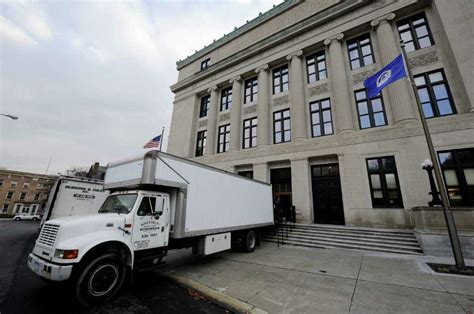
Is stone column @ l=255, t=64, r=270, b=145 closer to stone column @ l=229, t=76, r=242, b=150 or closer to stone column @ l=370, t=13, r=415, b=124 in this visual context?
stone column @ l=229, t=76, r=242, b=150

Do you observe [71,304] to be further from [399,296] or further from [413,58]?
[413,58]

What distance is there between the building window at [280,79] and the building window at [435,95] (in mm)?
9718

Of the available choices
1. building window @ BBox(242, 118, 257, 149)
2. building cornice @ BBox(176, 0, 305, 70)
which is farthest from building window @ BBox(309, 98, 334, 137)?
building cornice @ BBox(176, 0, 305, 70)

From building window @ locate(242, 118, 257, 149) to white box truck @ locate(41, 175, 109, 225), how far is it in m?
12.3

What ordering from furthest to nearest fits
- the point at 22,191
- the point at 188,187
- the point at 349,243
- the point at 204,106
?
the point at 22,191
the point at 204,106
the point at 349,243
the point at 188,187

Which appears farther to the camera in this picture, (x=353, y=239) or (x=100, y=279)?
(x=353, y=239)

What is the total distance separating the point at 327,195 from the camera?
14.4 metres

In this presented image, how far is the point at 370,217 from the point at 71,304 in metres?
14.4

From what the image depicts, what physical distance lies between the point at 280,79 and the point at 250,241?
51.4ft

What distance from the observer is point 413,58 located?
13211 millimetres

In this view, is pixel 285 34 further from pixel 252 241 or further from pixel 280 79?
pixel 252 241

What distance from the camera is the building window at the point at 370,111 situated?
13.6m

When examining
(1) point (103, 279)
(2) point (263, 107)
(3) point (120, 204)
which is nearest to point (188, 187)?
(3) point (120, 204)

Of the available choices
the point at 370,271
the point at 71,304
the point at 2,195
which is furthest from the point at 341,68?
the point at 2,195
